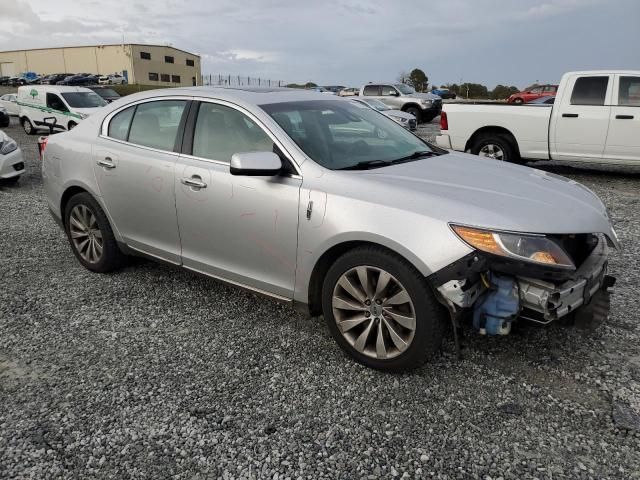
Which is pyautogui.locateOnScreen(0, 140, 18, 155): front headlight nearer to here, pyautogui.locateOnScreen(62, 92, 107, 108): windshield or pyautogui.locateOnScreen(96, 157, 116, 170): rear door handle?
pyautogui.locateOnScreen(96, 157, 116, 170): rear door handle

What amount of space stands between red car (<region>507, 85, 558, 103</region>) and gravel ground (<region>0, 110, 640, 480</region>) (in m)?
27.5

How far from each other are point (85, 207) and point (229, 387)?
2425mm

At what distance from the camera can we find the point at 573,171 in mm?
10375

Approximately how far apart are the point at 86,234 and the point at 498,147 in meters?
7.45

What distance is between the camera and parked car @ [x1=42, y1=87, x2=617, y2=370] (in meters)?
2.66

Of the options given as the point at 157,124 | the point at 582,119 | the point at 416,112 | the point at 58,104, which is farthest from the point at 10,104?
the point at 582,119

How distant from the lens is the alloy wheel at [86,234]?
451 cm

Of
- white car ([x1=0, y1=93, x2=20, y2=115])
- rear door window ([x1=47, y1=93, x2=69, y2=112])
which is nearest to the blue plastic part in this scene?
rear door window ([x1=47, y1=93, x2=69, y2=112])

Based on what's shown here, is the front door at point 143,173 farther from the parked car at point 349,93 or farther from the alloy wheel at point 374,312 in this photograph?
the parked car at point 349,93

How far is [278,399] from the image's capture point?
2.86 metres

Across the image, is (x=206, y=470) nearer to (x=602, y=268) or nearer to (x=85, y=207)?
(x=602, y=268)

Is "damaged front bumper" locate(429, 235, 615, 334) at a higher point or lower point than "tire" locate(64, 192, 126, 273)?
higher

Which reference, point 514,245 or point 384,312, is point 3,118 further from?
point 514,245

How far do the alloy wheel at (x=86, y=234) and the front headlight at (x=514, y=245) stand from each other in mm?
3227
